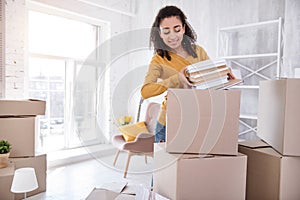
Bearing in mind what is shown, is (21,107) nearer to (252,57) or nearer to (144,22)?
(252,57)

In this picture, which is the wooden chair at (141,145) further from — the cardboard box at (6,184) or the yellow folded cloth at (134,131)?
the cardboard box at (6,184)

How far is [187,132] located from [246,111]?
92.5 inches

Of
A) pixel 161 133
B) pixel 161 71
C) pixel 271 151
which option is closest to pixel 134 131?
pixel 161 133

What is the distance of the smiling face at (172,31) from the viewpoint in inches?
64.2

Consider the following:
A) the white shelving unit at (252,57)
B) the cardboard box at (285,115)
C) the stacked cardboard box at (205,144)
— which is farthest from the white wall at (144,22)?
the cardboard box at (285,115)

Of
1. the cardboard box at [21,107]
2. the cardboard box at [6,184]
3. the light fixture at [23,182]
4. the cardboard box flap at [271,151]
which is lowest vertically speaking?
the cardboard box at [6,184]

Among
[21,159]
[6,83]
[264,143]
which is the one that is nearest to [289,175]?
[264,143]

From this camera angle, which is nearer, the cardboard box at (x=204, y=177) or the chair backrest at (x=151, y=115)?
the cardboard box at (x=204, y=177)

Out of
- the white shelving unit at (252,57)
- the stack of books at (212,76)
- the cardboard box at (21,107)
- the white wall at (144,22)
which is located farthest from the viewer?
the white shelving unit at (252,57)

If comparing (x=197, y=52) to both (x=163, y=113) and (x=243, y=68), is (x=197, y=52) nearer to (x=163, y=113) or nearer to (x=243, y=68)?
(x=163, y=113)

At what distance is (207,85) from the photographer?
3.97 ft

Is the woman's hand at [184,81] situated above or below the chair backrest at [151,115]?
above

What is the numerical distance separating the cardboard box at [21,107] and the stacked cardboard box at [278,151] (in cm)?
189

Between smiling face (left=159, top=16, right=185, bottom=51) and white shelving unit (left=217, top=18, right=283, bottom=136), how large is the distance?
62.3 inches
